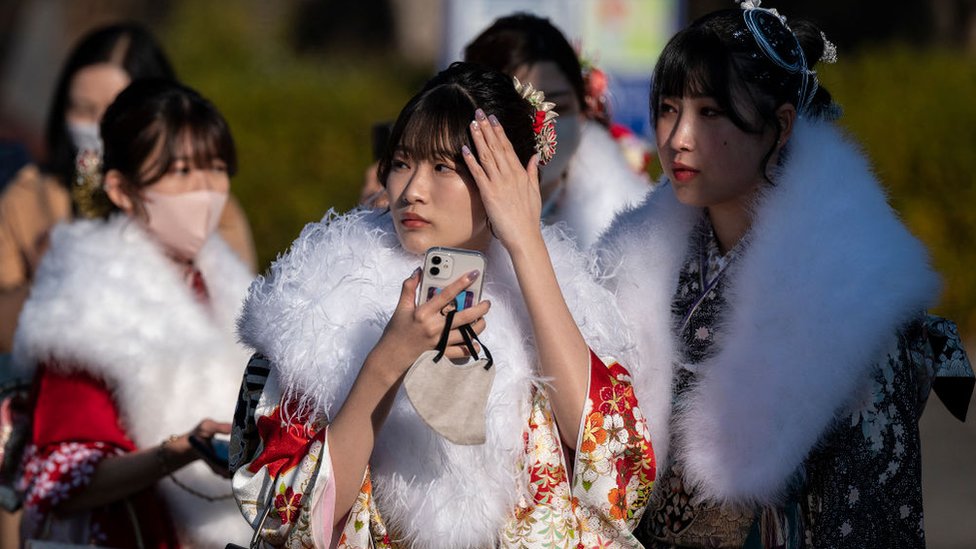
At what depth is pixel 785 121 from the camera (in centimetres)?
230

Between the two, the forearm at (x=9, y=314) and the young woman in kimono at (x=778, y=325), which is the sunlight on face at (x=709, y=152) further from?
the forearm at (x=9, y=314)

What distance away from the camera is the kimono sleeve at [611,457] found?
7.04 feet

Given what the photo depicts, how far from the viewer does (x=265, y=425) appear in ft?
7.20

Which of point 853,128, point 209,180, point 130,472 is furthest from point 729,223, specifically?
point 853,128

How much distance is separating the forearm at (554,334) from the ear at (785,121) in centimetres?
52

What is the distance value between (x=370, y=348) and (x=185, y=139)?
1.09 metres

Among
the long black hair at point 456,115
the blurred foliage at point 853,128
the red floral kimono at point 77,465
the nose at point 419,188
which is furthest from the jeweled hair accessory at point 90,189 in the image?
the blurred foliage at point 853,128

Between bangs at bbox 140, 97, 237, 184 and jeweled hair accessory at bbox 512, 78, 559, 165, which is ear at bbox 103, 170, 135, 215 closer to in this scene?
bangs at bbox 140, 97, 237, 184

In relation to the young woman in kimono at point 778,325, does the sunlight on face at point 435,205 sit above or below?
above

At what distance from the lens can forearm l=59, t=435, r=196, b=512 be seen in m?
2.79

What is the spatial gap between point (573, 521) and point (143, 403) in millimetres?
1223

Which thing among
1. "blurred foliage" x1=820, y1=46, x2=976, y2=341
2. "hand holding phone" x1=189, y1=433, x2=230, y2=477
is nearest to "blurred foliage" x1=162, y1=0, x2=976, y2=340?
"blurred foliage" x1=820, y1=46, x2=976, y2=341

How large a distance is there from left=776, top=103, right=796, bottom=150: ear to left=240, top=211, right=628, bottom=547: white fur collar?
1.61ft

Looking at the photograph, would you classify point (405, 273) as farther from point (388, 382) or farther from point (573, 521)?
point (573, 521)
